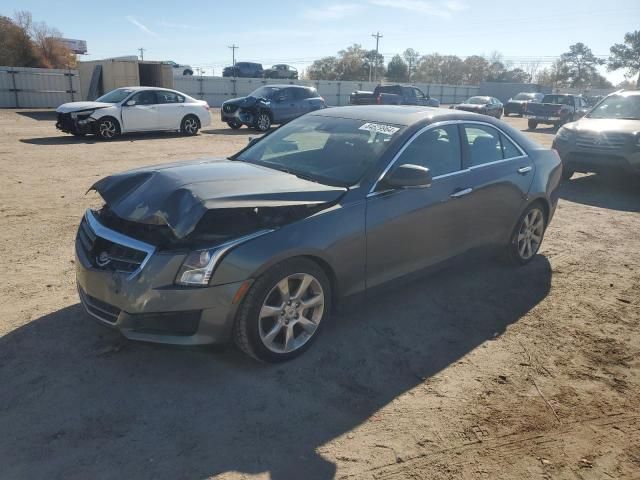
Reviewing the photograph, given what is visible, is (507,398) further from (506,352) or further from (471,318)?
(471,318)

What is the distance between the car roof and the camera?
169 inches

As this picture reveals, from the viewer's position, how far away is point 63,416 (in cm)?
284

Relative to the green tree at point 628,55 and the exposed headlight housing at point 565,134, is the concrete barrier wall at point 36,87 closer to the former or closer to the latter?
the exposed headlight housing at point 565,134

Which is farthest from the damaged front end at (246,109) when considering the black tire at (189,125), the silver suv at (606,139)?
the silver suv at (606,139)

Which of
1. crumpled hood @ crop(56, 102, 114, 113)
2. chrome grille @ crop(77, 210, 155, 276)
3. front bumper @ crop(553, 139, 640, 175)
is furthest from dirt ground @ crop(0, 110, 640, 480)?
crumpled hood @ crop(56, 102, 114, 113)

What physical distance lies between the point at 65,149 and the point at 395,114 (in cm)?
1076

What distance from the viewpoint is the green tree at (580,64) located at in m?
83.5

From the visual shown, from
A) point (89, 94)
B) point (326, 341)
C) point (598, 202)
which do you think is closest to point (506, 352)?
point (326, 341)

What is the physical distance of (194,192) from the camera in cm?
328

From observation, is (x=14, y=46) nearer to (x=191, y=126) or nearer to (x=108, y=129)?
(x=191, y=126)

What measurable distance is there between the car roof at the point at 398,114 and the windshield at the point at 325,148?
0.28ft

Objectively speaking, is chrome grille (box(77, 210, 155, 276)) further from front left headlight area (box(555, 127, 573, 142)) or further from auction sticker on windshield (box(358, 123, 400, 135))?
front left headlight area (box(555, 127, 573, 142))

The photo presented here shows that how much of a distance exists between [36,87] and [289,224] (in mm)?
27728

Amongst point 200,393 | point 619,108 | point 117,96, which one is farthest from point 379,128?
point 117,96
